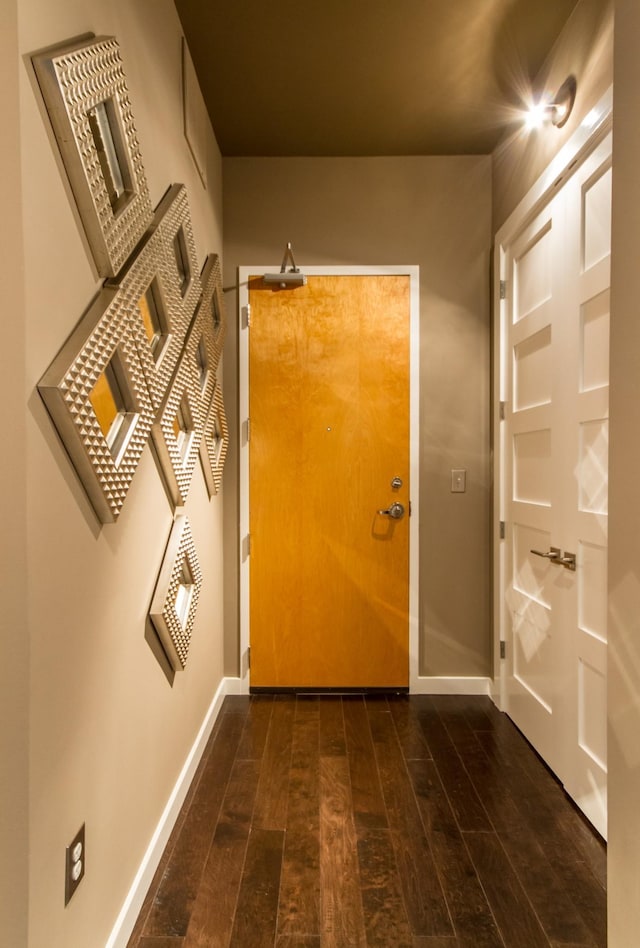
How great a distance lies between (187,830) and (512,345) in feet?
7.84

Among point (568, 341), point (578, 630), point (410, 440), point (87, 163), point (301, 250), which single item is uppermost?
point (301, 250)

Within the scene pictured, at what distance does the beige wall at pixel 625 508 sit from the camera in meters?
1.06

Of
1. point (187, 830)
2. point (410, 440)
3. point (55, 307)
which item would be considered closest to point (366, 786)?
point (187, 830)

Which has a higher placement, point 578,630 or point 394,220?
point 394,220

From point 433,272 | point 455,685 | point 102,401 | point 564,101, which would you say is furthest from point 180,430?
point 455,685

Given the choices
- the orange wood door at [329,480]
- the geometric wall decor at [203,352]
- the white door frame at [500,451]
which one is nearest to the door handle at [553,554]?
the white door frame at [500,451]

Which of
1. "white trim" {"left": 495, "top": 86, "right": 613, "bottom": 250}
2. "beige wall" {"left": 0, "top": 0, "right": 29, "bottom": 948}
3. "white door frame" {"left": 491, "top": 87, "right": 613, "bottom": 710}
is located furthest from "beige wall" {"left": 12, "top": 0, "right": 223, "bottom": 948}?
"white door frame" {"left": 491, "top": 87, "right": 613, "bottom": 710}

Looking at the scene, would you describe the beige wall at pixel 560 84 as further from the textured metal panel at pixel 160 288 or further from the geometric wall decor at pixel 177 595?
the geometric wall decor at pixel 177 595

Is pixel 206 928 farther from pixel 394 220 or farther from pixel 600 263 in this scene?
pixel 394 220

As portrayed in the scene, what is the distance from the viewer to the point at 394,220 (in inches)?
120

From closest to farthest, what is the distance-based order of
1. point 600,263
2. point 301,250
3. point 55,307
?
point 55,307, point 600,263, point 301,250

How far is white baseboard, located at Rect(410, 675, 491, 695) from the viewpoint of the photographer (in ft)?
10.00

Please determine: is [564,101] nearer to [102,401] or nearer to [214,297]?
[214,297]

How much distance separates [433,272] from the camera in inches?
120
